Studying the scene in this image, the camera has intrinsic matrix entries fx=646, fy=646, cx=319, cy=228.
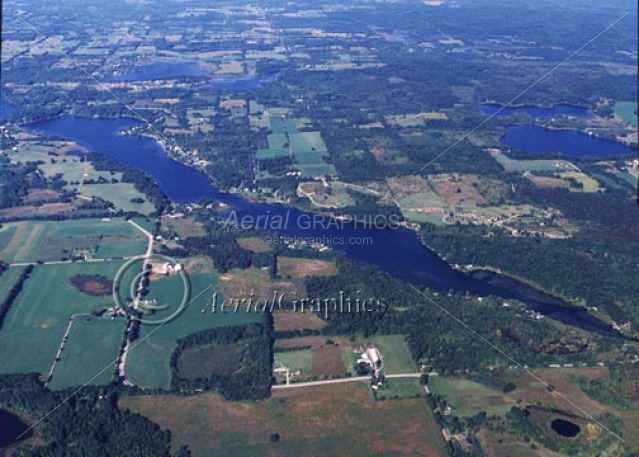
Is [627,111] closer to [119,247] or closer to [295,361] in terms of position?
[295,361]

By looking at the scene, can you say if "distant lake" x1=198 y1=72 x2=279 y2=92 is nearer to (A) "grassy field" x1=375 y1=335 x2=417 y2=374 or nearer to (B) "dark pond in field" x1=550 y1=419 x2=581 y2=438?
(A) "grassy field" x1=375 y1=335 x2=417 y2=374

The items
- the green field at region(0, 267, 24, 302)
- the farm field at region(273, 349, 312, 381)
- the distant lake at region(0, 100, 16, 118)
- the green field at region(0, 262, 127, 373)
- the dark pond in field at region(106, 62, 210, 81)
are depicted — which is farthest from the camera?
the dark pond in field at region(106, 62, 210, 81)

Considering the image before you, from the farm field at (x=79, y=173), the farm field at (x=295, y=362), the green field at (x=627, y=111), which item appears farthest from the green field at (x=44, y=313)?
the green field at (x=627, y=111)

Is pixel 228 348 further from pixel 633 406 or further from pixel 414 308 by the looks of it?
pixel 633 406

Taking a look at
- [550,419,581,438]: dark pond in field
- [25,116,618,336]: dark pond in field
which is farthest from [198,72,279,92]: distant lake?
[550,419,581,438]: dark pond in field

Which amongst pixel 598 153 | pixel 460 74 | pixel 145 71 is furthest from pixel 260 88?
pixel 598 153

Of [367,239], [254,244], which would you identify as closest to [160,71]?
[254,244]
